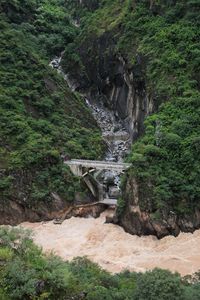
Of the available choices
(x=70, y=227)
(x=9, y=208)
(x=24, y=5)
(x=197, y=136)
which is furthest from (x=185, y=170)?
(x=24, y=5)

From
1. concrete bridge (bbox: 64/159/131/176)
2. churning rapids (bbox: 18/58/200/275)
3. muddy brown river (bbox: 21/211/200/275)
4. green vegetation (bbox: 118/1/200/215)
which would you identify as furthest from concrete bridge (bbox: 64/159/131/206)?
green vegetation (bbox: 118/1/200/215)

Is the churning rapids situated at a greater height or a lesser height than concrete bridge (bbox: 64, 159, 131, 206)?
lesser

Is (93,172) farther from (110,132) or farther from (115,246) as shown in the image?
(110,132)

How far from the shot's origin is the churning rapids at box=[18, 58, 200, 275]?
Result: 36.7m

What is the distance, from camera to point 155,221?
40688mm

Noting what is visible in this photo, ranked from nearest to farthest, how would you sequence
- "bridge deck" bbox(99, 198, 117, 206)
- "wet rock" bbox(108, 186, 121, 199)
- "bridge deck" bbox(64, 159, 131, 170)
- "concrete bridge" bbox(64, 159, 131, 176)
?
"bridge deck" bbox(64, 159, 131, 170) → "bridge deck" bbox(99, 198, 117, 206) → "concrete bridge" bbox(64, 159, 131, 176) → "wet rock" bbox(108, 186, 121, 199)

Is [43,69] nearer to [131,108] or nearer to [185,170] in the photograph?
[131,108]

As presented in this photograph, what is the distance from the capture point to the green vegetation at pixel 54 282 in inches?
792

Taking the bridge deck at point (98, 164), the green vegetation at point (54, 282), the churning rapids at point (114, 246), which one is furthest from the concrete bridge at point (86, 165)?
the green vegetation at point (54, 282)

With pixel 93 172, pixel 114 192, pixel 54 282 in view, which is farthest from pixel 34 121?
pixel 54 282

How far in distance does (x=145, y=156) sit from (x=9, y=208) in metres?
13.4

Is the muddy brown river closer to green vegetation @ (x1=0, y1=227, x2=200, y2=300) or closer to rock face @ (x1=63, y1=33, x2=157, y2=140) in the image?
green vegetation @ (x1=0, y1=227, x2=200, y2=300)

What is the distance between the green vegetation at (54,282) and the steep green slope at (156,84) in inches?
670

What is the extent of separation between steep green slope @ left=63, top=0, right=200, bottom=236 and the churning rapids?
142cm
